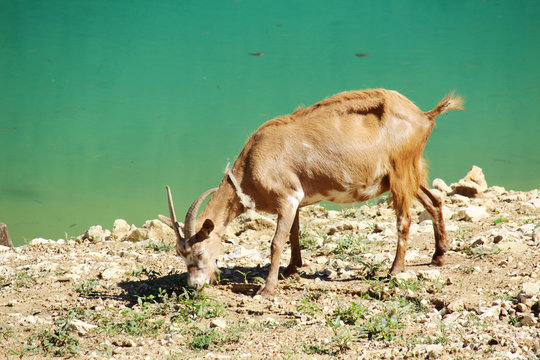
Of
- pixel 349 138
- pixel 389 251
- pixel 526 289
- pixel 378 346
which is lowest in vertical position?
pixel 378 346

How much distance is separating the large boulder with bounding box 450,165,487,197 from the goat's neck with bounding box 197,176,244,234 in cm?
466

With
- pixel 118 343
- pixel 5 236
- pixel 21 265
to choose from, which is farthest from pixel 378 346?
pixel 5 236

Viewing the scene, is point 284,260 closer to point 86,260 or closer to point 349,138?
point 349,138

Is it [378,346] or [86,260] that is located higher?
[86,260]

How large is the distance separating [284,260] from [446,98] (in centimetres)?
281

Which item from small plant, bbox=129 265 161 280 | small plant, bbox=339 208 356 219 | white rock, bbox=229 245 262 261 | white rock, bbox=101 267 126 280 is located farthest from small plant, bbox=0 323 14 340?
small plant, bbox=339 208 356 219

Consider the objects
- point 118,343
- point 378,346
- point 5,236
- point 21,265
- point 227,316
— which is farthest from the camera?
point 5,236

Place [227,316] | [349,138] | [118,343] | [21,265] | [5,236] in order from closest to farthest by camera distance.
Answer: [118,343], [227,316], [349,138], [21,265], [5,236]

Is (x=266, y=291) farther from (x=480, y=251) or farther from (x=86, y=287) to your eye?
(x=480, y=251)

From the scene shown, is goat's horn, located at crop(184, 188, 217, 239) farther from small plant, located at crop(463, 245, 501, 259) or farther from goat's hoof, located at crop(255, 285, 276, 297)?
small plant, located at crop(463, 245, 501, 259)

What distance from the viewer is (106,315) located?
19.7 feet

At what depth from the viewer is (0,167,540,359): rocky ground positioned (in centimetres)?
506

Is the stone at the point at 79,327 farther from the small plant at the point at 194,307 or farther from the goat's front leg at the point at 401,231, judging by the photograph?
the goat's front leg at the point at 401,231

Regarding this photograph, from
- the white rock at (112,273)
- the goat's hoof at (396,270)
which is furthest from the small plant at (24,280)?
the goat's hoof at (396,270)
